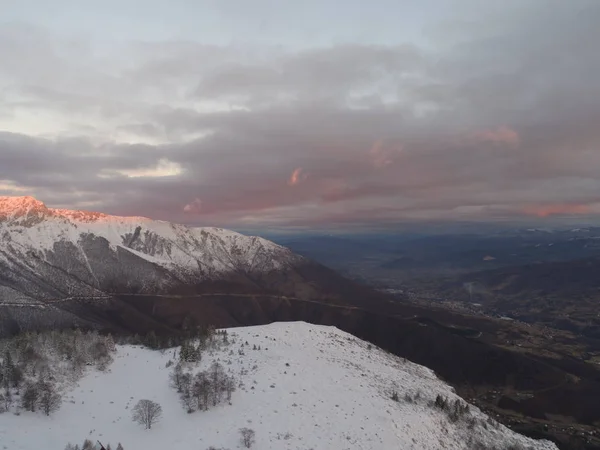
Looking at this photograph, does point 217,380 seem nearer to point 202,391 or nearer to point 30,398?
point 202,391

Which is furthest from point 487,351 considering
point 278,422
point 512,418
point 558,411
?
point 278,422

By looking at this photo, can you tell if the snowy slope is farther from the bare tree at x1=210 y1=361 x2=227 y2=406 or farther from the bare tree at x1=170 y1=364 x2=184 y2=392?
the bare tree at x1=210 y1=361 x2=227 y2=406

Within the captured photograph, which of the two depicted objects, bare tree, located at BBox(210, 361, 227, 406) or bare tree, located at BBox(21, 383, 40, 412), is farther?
bare tree, located at BBox(210, 361, 227, 406)

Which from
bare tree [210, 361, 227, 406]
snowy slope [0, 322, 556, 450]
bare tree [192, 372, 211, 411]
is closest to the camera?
snowy slope [0, 322, 556, 450]

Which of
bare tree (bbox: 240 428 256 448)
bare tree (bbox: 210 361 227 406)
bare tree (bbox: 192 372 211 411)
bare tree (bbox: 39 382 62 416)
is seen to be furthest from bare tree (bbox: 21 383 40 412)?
bare tree (bbox: 240 428 256 448)

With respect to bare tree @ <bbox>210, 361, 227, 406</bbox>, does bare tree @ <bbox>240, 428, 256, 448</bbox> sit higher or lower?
lower

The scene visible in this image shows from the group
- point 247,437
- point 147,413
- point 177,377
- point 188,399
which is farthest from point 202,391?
point 247,437

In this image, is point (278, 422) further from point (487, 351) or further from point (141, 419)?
point (487, 351)
